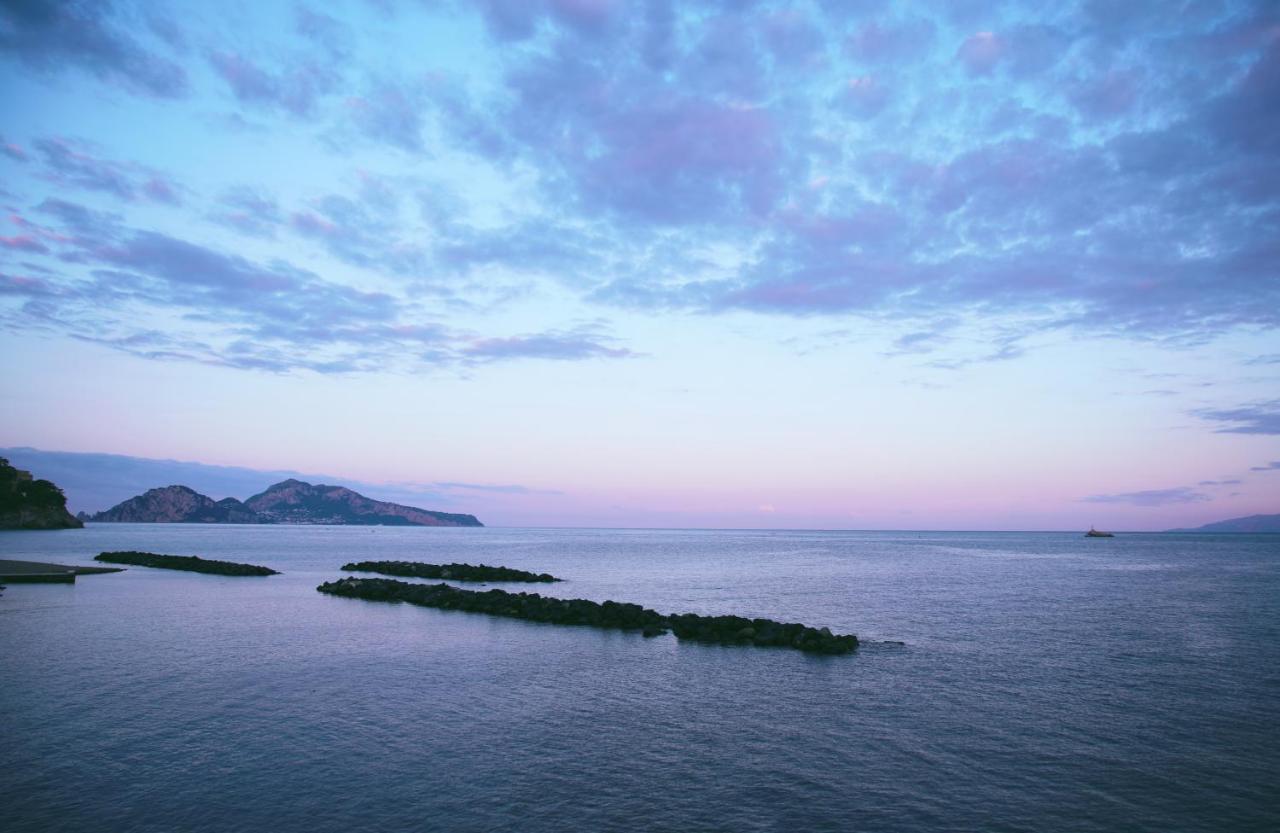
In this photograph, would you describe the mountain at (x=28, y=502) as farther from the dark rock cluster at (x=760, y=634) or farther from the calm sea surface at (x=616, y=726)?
the dark rock cluster at (x=760, y=634)

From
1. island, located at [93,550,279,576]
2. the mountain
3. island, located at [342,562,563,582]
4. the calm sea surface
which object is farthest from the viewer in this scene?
the mountain

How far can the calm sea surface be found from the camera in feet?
49.6

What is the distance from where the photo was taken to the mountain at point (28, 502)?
167875 millimetres

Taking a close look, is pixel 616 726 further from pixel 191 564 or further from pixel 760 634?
pixel 191 564

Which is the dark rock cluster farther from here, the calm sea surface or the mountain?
the mountain

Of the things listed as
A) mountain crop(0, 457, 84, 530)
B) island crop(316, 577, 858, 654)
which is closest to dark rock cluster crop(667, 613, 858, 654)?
island crop(316, 577, 858, 654)

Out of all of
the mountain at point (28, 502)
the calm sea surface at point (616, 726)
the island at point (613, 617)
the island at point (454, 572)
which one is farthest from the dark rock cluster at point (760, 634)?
the mountain at point (28, 502)

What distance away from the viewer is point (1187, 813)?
15477mm

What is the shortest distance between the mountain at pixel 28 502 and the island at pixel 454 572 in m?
145

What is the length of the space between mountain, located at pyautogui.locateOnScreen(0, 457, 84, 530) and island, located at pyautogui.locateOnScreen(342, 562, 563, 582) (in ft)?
475

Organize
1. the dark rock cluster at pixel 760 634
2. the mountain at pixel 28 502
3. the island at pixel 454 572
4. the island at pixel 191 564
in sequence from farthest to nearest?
the mountain at pixel 28 502 < the island at pixel 191 564 < the island at pixel 454 572 < the dark rock cluster at pixel 760 634

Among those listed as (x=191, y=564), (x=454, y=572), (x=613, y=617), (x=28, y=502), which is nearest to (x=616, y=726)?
(x=613, y=617)

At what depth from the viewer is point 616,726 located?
21.0 meters

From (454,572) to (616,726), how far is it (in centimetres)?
5512
